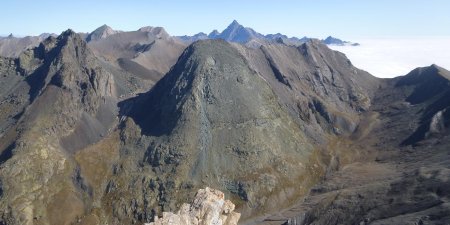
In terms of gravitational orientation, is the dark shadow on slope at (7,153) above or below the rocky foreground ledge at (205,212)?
below

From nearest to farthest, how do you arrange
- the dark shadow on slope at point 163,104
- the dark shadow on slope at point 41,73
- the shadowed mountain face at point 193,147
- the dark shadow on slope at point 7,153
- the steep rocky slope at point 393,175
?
1. the steep rocky slope at point 393,175
2. the shadowed mountain face at point 193,147
3. the dark shadow on slope at point 7,153
4. the dark shadow on slope at point 163,104
5. the dark shadow on slope at point 41,73

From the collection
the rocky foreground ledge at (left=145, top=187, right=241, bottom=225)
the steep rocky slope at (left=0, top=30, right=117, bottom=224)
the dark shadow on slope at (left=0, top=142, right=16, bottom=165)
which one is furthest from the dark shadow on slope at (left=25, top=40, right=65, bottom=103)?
the rocky foreground ledge at (left=145, top=187, right=241, bottom=225)

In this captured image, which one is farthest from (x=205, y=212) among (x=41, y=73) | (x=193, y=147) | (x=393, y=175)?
(x=41, y=73)

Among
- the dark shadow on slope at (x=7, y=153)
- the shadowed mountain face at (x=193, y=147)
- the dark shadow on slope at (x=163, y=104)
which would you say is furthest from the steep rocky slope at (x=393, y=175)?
the dark shadow on slope at (x=7, y=153)

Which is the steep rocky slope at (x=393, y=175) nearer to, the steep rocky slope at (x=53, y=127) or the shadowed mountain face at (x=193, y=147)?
the shadowed mountain face at (x=193, y=147)

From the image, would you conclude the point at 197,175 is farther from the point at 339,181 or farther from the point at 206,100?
the point at 339,181

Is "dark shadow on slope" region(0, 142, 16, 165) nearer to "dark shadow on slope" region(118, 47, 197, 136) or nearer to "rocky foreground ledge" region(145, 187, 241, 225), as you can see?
"dark shadow on slope" region(118, 47, 197, 136)
